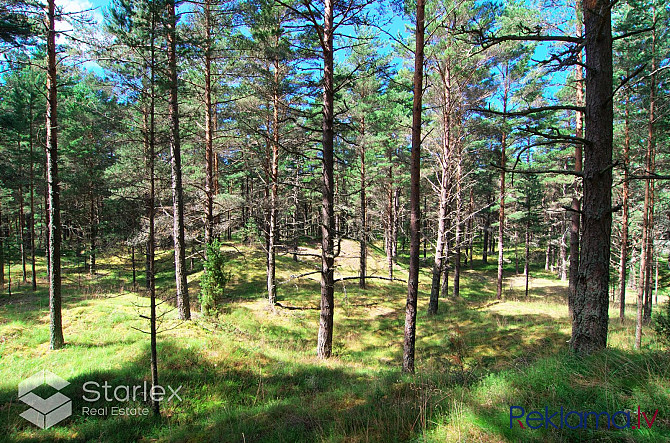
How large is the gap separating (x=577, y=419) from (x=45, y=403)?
9.19 meters

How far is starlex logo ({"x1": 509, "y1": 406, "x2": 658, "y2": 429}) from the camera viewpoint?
2543mm

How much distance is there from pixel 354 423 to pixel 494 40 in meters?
6.04

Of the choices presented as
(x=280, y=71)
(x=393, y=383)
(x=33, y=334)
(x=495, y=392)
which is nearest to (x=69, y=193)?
(x=33, y=334)

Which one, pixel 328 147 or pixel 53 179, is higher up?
pixel 328 147

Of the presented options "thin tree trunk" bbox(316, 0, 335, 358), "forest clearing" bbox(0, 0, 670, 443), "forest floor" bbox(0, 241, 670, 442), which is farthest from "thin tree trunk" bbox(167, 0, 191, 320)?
"thin tree trunk" bbox(316, 0, 335, 358)

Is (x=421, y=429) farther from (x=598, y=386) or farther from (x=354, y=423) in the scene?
(x=598, y=386)

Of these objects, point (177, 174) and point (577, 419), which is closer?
point (577, 419)

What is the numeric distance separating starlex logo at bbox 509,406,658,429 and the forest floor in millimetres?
52

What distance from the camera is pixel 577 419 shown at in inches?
109

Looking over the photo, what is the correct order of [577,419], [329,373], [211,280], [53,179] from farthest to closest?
[211,280] → [53,179] → [329,373] → [577,419]

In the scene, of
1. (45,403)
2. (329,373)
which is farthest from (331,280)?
(45,403)

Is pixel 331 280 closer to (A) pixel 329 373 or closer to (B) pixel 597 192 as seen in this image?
(A) pixel 329 373

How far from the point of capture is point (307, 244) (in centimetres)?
3547

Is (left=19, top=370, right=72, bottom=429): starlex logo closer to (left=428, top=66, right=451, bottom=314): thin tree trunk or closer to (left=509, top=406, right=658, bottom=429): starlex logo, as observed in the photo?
(left=509, top=406, right=658, bottom=429): starlex logo
